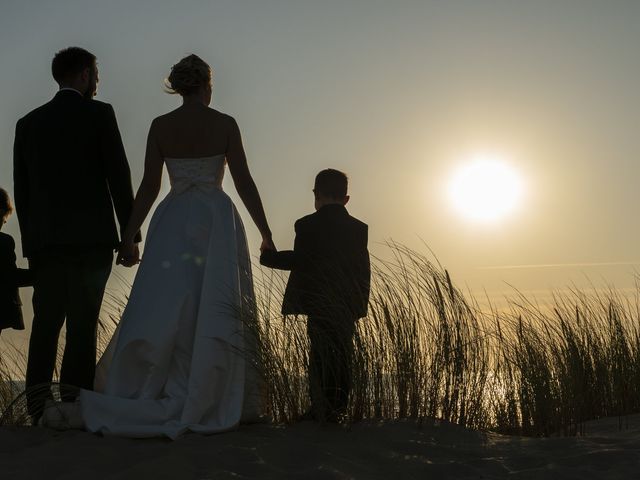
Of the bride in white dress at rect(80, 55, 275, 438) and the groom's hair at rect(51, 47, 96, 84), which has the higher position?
the groom's hair at rect(51, 47, 96, 84)

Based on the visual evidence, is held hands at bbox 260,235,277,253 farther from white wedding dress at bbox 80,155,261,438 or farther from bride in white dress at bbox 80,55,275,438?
white wedding dress at bbox 80,155,261,438

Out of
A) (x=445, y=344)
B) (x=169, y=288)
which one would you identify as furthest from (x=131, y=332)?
(x=445, y=344)

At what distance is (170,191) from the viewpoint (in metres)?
4.98

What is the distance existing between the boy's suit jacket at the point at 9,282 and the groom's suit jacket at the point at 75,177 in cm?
60

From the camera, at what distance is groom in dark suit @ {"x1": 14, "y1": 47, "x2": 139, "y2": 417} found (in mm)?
4820

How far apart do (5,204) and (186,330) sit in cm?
200

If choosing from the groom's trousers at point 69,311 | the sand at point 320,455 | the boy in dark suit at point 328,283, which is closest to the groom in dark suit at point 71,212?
the groom's trousers at point 69,311

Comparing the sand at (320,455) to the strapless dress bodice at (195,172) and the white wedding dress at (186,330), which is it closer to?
the white wedding dress at (186,330)

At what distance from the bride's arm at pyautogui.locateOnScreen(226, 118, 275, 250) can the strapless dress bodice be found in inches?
2.9

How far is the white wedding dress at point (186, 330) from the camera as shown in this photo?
14.9ft

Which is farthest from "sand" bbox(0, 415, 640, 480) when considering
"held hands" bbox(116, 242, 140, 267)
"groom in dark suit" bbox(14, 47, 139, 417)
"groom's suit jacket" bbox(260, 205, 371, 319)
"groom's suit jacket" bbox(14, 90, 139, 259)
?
"groom's suit jacket" bbox(14, 90, 139, 259)

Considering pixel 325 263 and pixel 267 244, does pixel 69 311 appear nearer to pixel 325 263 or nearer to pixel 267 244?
pixel 267 244

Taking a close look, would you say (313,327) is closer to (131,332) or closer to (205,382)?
A: (205,382)

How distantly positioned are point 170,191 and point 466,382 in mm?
2179
